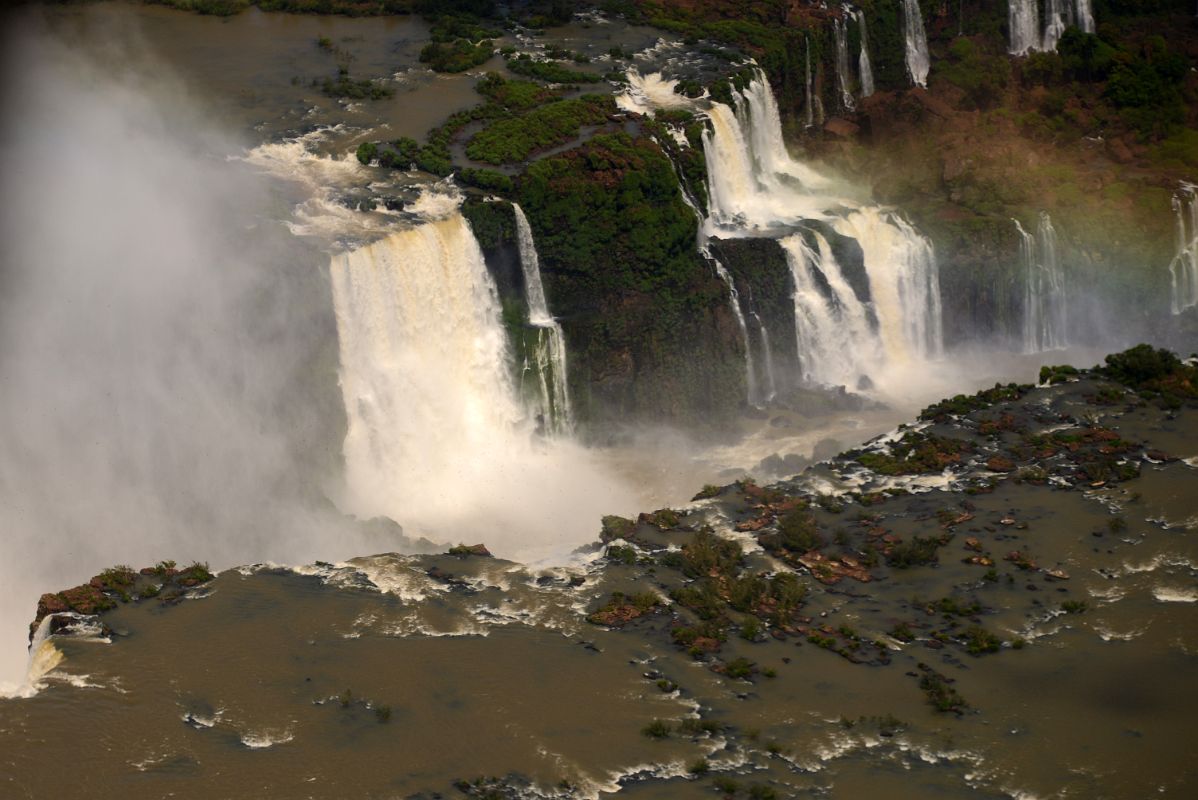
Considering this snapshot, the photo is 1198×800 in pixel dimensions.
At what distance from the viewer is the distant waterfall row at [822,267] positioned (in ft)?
193

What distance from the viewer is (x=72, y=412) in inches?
1737

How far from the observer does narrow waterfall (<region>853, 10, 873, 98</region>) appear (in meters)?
75.2

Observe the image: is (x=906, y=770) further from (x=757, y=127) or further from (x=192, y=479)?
(x=757, y=127)

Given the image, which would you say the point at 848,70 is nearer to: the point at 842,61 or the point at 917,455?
the point at 842,61

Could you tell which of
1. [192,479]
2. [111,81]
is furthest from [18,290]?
[111,81]

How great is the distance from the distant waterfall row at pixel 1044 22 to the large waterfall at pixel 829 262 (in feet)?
70.0

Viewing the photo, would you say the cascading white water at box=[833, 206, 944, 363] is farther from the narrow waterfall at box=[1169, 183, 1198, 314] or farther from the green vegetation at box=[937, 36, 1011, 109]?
the green vegetation at box=[937, 36, 1011, 109]

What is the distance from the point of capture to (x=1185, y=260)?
65438 millimetres

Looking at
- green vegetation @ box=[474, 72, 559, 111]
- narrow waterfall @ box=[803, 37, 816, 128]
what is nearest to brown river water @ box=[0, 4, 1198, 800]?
green vegetation @ box=[474, 72, 559, 111]

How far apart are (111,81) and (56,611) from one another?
33492 mm

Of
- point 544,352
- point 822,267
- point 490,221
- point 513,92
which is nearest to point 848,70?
point 822,267

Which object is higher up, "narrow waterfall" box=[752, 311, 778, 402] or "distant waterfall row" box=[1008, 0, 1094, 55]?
"distant waterfall row" box=[1008, 0, 1094, 55]

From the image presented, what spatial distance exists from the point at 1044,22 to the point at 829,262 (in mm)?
29429

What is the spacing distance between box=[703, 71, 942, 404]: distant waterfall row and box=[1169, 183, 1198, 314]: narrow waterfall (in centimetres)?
1080
